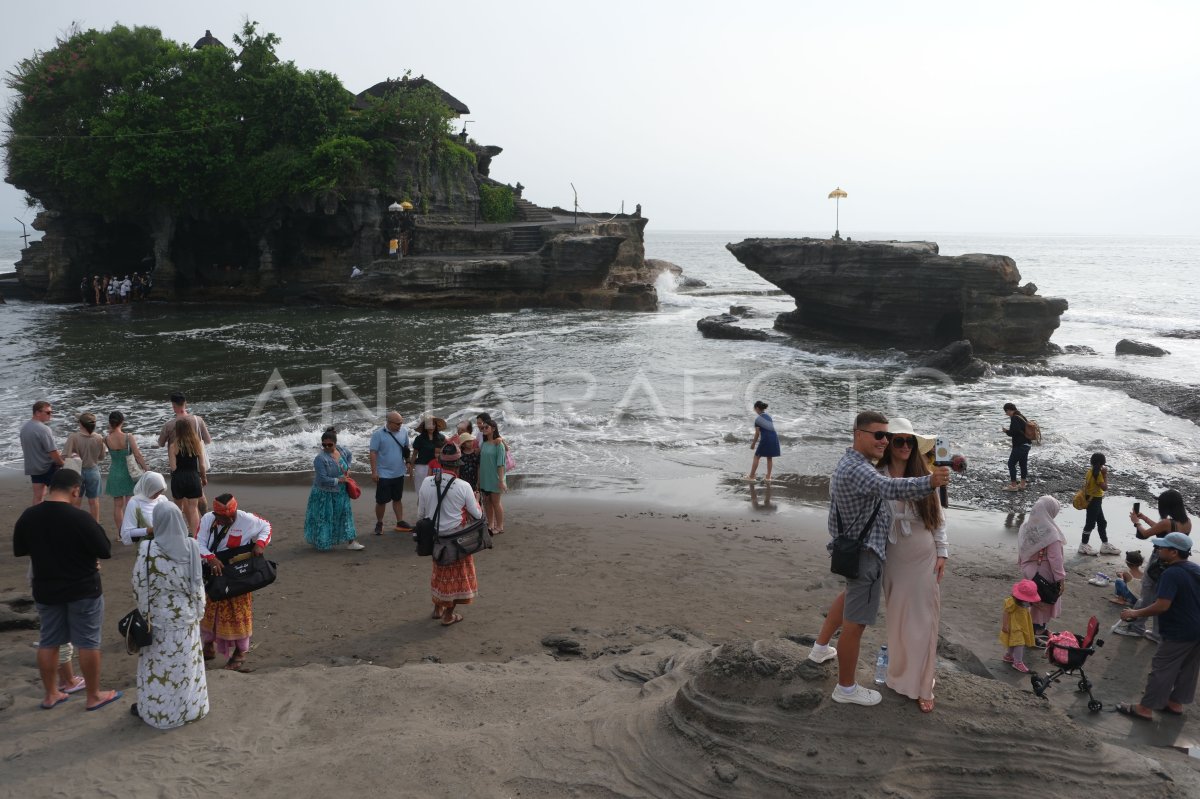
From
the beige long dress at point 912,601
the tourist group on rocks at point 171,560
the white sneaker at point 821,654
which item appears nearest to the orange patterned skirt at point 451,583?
the tourist group on rocks at point 171,560

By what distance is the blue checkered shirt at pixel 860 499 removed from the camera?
418cm

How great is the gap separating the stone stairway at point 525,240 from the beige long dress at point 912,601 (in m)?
36.4

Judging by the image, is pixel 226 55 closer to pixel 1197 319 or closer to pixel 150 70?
pixel 150 70

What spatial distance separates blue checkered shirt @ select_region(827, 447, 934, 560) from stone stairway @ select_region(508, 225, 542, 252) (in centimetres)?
3635

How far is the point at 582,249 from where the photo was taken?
122 ft

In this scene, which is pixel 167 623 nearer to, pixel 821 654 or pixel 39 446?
pixel 821 654

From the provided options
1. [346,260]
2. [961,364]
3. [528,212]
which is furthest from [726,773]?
[528,212]

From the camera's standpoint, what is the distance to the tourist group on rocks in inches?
187

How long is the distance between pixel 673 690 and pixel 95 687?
3.55m

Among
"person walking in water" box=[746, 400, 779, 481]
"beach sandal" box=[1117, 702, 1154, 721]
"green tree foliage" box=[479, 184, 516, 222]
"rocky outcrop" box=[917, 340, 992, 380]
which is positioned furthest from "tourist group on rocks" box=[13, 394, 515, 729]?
"green tree foliage" box=[479, 184, 516, 222]

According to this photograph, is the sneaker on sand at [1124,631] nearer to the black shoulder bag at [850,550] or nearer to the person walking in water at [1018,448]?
the black shoulder bag at [850,550]

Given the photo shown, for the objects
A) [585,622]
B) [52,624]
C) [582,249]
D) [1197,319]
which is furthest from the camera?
[1197,319]

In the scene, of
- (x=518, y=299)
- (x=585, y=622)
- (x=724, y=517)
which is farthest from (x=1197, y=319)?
(x=585, y=622)

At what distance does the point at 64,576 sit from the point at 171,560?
2.61 feet
